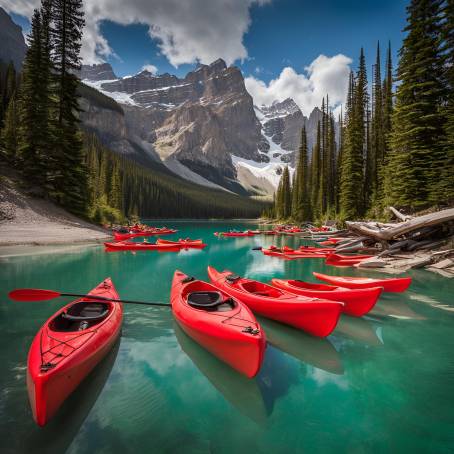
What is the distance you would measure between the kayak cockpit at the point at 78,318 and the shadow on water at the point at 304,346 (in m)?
4.00

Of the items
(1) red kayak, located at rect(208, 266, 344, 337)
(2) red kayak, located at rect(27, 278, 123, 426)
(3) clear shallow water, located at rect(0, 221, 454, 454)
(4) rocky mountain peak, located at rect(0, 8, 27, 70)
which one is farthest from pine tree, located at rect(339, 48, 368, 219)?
(4) rocky mountain peak, located at rect(0, 8, 27, 70)

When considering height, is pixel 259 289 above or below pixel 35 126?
below

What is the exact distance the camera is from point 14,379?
4680mm

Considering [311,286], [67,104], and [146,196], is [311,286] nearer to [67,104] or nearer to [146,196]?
[67,104]

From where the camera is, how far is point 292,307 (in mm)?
6457

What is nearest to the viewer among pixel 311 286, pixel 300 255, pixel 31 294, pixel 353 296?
pixel 31 294

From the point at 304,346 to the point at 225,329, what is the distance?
2.46 metres

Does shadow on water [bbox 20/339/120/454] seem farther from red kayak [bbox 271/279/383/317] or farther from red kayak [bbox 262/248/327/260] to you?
red kayak [bbox 262/248/327/260]

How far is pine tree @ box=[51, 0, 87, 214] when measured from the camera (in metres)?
26.5

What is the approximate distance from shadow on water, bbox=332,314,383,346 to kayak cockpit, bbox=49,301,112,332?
5818 mm

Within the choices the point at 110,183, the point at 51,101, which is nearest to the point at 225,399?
the point at 51,101

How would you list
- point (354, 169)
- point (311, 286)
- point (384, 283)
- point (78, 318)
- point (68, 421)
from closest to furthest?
point (68, 421) < point (78, 318) < point (311, 286) < point (384, 283) < point (354, 169)

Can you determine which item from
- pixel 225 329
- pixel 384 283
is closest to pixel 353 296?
pixel 384 283

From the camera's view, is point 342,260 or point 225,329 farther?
point 342,260
